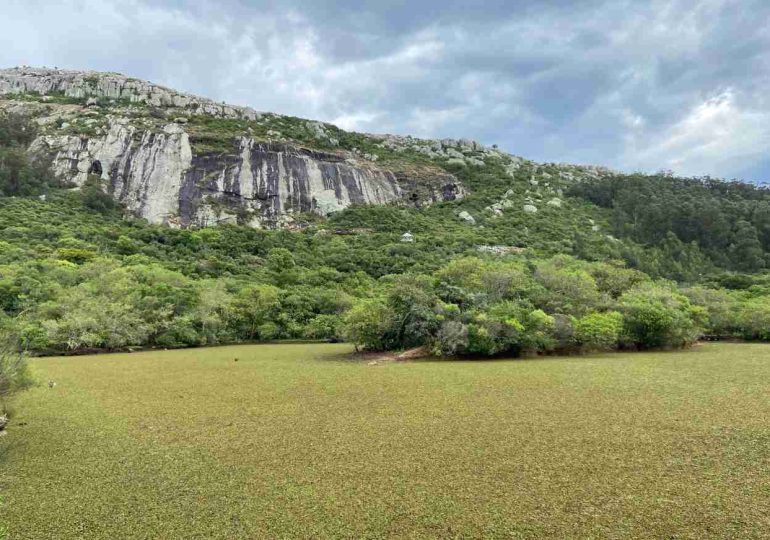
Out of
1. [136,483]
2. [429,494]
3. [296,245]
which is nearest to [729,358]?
[429,494]

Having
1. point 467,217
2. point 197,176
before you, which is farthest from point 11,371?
point 467,217

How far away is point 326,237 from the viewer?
6044cm

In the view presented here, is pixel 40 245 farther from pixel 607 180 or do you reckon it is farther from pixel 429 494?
pixel 607 180

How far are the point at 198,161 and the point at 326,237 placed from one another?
23.0 m

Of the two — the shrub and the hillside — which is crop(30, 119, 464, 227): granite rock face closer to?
the hillside

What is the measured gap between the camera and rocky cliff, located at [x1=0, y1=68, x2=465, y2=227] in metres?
61.8

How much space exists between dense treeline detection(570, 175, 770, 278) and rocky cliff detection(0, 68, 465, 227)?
90.2 feet

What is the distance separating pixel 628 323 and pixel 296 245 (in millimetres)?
41179

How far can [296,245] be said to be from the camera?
5609 centimetres

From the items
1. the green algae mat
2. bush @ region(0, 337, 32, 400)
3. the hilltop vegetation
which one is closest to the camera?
the green algae mat

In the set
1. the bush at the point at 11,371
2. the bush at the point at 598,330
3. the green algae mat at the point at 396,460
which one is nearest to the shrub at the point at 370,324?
the green algae mat at the point at 396,460

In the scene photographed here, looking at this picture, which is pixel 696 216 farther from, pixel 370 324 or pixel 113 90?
pixel 113 90

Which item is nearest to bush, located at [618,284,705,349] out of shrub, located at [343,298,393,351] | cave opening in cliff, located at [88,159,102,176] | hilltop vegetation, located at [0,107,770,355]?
hilltop vegetation, located at [0,107,770,355]

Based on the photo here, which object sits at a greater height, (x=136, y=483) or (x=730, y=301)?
(x=730, y=301)
